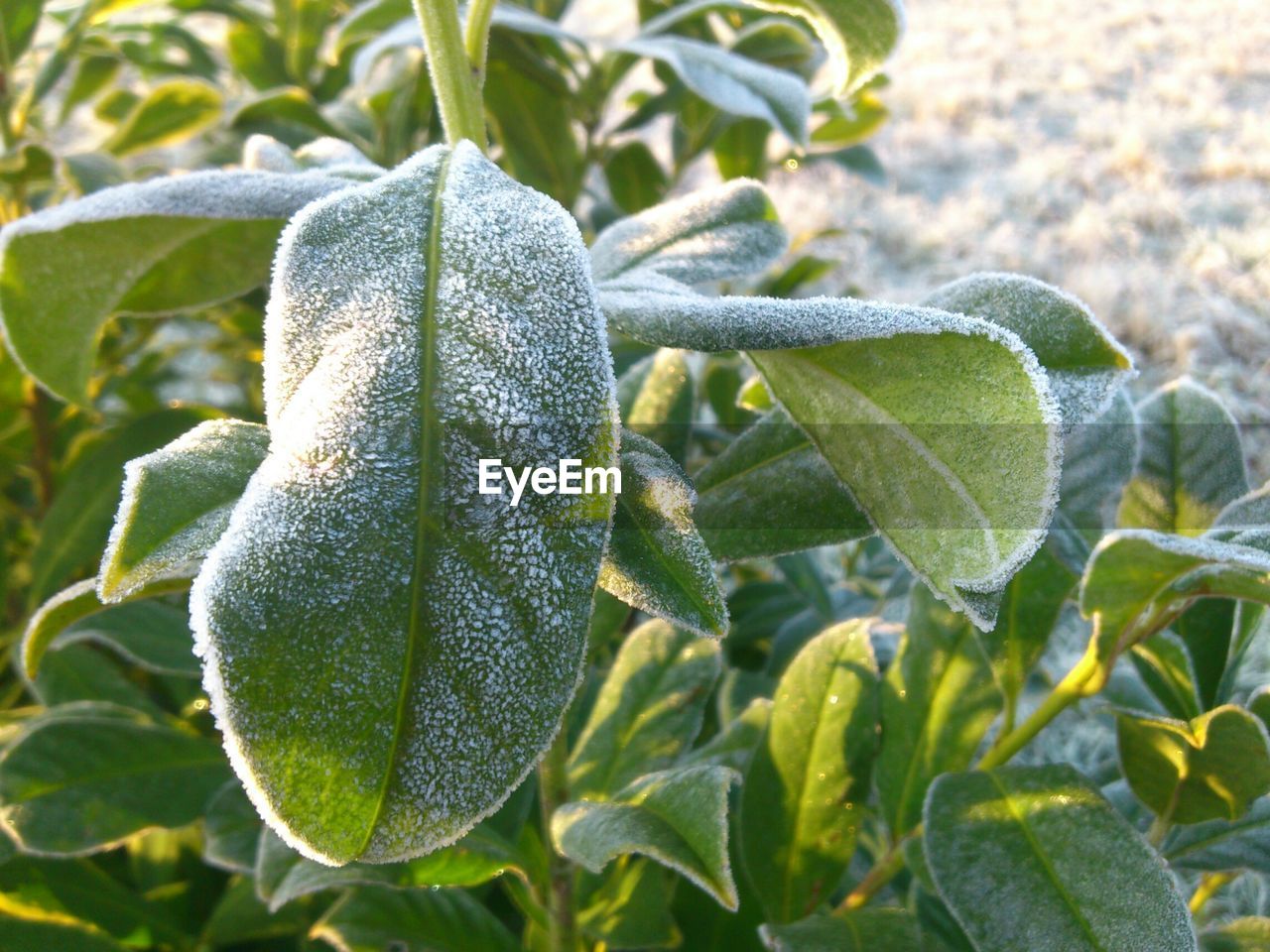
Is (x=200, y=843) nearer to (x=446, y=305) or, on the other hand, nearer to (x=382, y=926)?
(x=382, y=926)

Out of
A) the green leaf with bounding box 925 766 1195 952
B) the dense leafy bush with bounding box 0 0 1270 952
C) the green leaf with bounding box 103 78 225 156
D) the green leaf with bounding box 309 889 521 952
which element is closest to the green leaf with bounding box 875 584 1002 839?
the dense leafy bush with bounding box 0 0 1270 952

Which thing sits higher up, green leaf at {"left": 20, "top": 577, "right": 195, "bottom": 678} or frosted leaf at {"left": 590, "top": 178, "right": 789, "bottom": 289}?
frosted leaf at {"left": 590, "top": 178, "right": 789, "bottom": 289}

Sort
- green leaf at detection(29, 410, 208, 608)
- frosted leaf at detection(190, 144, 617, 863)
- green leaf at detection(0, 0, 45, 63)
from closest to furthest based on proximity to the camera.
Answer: frosted leaf at detection(190, 144, 617, 863), green leaf at detection(29, 410, 208, 608), green leaf at detection(0, 0, 45, 63)

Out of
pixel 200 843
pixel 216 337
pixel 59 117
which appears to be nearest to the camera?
pixel 200 843

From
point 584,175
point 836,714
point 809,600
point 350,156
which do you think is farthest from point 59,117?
point 836,714

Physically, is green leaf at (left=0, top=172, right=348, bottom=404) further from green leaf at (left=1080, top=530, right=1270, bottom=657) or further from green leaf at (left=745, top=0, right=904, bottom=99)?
green leaf at (left=1080, top=530, right=1270, bottom=657)

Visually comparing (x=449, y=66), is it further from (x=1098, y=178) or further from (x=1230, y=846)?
(x=1098, y=178)
